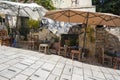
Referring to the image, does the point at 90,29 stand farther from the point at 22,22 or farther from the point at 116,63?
the point at 22,22

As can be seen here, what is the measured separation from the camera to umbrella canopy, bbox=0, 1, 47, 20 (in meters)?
8.87

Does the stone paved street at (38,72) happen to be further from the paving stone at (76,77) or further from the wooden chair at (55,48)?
the wooden chair at (55,48)

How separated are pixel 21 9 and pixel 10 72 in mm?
5491

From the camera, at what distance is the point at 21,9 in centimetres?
967

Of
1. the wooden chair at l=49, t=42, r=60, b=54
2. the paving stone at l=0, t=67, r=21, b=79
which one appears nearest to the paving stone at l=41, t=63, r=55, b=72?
the paving stone at l=0, t=67, r=21, b=79

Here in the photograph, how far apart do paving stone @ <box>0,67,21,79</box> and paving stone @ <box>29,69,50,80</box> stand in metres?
0.56

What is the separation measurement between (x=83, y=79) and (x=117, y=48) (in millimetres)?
7002

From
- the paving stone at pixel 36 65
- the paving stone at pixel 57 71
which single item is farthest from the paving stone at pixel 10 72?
the paving stone at pixel 57 71

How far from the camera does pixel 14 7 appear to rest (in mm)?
9180

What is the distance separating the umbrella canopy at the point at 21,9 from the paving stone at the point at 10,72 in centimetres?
462

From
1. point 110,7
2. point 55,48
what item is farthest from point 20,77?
point 110,7

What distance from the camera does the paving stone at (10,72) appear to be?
4766 millimetres

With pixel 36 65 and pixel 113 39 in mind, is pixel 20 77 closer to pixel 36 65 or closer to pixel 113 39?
pixel 36 65

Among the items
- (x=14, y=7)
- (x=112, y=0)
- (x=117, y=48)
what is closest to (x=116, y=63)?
(x=117, y=48)
